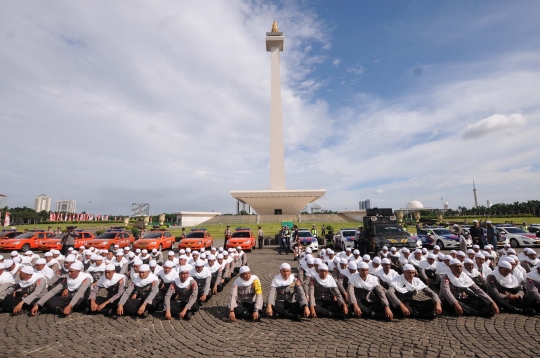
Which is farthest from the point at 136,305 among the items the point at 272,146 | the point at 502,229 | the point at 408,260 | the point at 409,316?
the point at 272,146

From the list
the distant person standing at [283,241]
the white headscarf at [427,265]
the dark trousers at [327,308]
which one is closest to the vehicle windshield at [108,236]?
the distant person standing at [283,241]

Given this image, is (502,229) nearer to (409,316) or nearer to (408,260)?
(408,260)

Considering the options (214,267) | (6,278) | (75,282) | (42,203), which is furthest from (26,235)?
(42,203)

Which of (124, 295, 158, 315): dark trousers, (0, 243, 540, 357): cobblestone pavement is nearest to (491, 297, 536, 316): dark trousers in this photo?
(0, 243, 540, 357): cobblestone pavement

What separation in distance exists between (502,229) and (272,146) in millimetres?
33652

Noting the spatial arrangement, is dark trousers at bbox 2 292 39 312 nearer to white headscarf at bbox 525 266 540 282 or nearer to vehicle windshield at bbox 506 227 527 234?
white headscarf at bbox 525 266 540 282

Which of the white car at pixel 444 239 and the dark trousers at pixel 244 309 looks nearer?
the dark trousers at pixel 244 309

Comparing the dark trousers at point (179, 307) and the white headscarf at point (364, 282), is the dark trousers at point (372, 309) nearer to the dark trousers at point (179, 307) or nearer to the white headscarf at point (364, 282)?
the white headscarf at point (364, 282)

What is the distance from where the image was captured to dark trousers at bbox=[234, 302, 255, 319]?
18.8ft

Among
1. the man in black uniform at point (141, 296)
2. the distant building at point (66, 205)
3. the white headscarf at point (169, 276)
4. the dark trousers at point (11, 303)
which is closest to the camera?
the man in black uniform at point (141, 296)

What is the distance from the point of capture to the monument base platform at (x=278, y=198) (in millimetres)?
47875

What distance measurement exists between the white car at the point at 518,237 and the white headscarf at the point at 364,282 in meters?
16.7

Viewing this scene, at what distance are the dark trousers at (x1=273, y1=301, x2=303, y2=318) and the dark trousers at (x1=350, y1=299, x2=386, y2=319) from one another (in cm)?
104

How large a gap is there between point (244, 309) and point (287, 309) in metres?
0.81
